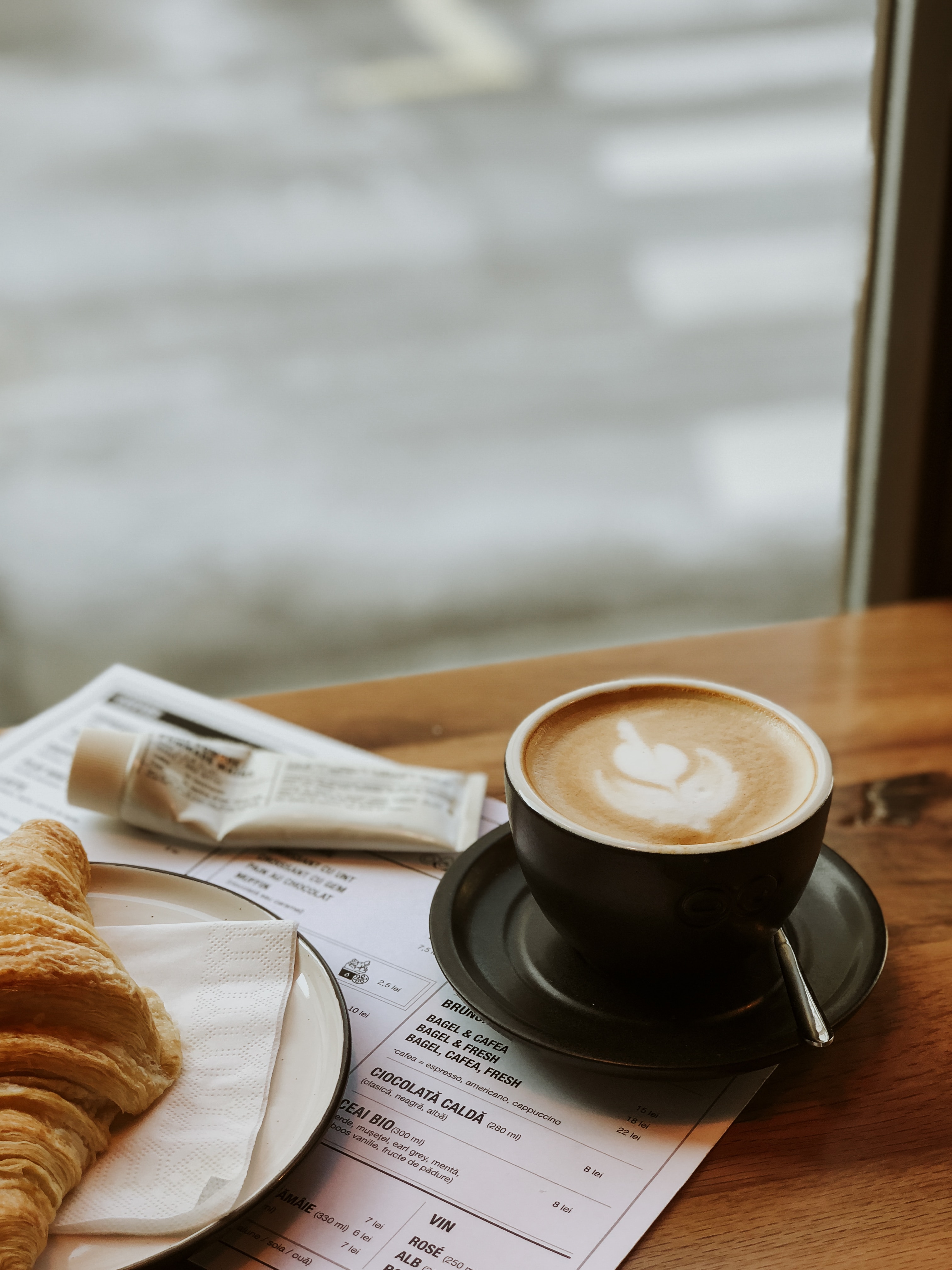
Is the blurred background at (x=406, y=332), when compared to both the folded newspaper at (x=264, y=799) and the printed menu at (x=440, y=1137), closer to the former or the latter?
the folded newspaper at (x=264, y=799)

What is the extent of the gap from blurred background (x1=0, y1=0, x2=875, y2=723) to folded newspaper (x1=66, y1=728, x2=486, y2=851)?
1.23m

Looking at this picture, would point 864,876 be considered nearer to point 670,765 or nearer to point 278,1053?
point 670,765

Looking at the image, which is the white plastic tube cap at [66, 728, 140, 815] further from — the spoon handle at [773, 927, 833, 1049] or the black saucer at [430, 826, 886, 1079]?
the spoon handle at [773, 927, 833, 1049]

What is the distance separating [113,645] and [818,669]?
144 centimetres

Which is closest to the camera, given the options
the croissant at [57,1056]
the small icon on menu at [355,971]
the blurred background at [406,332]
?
the croissant at [57,1056]

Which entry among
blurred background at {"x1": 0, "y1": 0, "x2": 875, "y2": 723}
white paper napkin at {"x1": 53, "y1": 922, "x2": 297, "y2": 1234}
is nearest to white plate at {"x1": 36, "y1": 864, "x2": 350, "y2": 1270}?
white paper napkin at {"x1": 53, "y1": 922, "x2": 297, "y2": 1234}

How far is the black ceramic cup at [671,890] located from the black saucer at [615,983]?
1 cm

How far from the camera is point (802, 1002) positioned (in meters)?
0.42

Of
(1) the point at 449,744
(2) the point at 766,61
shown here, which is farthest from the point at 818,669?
(2) the point at 766,61

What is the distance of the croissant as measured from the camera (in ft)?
1.19

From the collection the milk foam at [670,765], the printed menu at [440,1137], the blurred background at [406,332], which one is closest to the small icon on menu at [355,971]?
the printed menu at [440,1137]

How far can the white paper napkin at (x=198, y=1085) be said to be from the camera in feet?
1.23

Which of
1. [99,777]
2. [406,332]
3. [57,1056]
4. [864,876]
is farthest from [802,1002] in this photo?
[406,332]

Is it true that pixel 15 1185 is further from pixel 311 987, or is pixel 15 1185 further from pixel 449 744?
pixel 449 744
